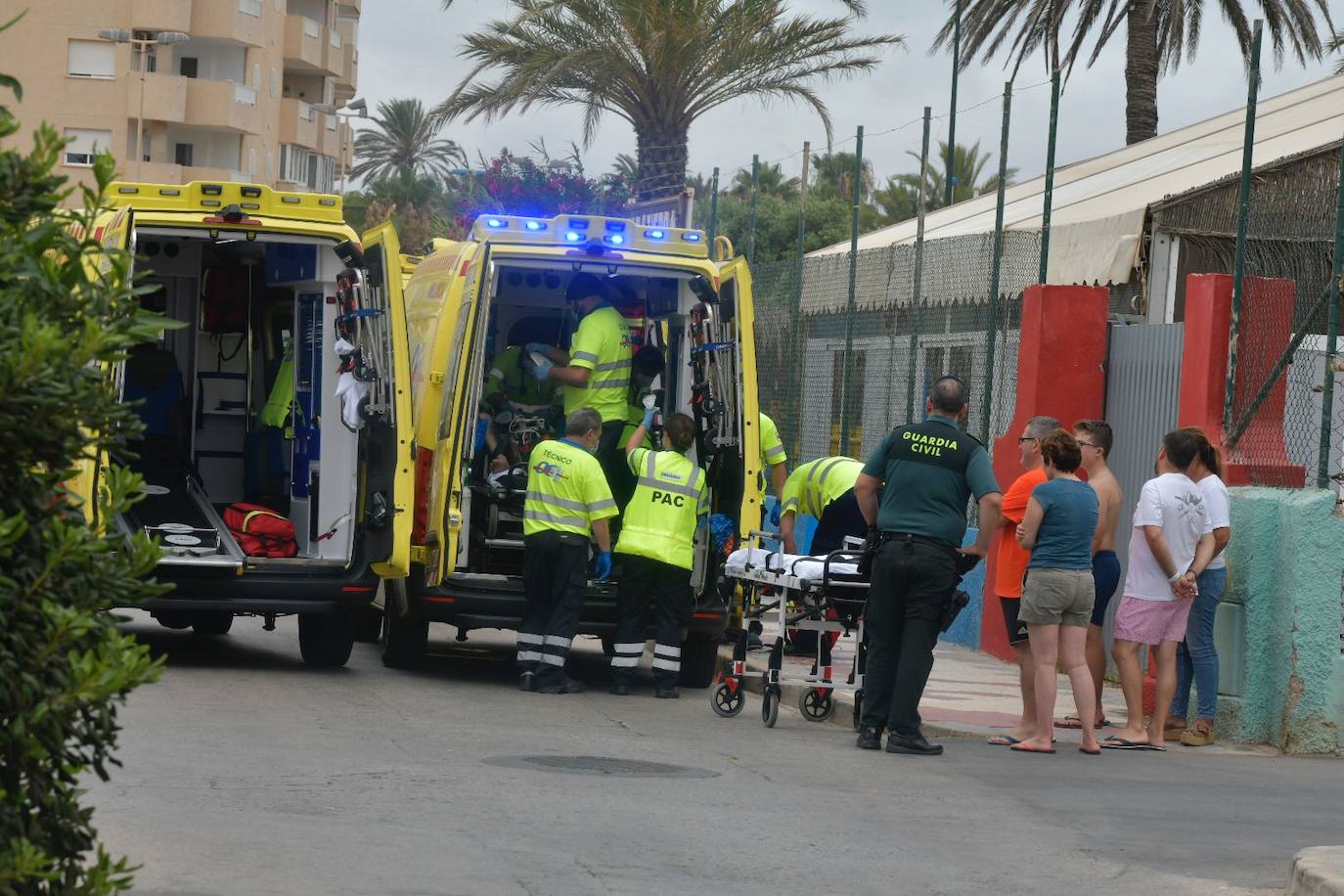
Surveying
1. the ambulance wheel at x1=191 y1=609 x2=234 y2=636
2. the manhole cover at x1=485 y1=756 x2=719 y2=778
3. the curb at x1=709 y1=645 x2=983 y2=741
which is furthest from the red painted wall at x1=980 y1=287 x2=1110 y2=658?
the manhole cover at x1=485 y1=756 x2=719 y2=778

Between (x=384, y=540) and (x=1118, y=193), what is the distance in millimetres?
8422

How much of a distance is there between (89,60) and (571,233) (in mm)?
45265

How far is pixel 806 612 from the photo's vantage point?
34.5ft

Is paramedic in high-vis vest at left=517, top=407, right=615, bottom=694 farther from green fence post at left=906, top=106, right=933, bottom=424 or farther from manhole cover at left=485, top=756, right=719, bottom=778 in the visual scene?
green fence post at left=906, top=106, right=933, bottom=424

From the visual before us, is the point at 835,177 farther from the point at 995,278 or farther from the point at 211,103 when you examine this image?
the point at 995,278

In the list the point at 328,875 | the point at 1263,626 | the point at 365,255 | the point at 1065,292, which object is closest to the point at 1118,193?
the point at 1065,292

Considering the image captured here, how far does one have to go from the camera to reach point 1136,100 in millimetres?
25453

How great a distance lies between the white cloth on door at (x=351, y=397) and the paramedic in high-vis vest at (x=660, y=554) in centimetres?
152

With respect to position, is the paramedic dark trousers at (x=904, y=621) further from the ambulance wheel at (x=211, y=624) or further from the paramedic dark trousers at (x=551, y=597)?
the ambulance wheel at (x=211, y=624)

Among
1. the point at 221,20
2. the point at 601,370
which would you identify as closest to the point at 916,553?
the point at 601,370

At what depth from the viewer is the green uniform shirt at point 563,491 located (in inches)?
438

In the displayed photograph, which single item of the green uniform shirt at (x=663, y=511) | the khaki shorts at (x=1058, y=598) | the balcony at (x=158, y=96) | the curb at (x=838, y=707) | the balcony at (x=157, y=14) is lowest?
the curb at (x=838, y=707)

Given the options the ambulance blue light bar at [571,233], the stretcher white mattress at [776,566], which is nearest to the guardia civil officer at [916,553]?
the stretcher white mattress at [776,566]

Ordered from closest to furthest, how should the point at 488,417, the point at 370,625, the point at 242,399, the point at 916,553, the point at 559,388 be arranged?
1. the point at 916,553
2. the point at 488,417
3. the point at 559,388
4. the point at 242,399
5. the point at 370,625
